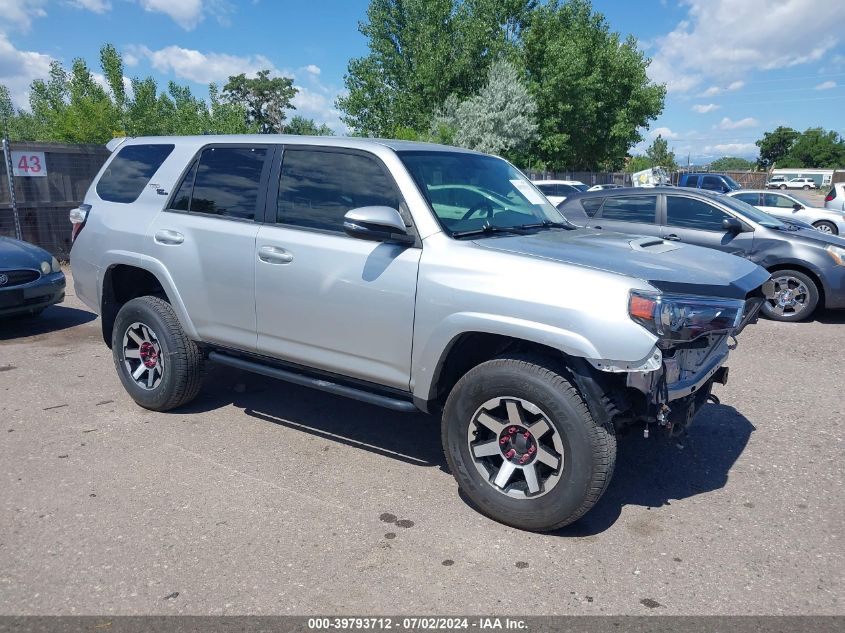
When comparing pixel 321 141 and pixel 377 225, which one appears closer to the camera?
pixel 377 225

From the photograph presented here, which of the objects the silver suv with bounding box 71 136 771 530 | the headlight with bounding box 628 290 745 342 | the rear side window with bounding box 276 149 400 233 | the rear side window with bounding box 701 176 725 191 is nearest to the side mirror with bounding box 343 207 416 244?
the silver suv with bounding box 71 136 771 530

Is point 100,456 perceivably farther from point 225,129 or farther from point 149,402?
point 225,129

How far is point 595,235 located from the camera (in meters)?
4.42

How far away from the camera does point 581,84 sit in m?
36.7

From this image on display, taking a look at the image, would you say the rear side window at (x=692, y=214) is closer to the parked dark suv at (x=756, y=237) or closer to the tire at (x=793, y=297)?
the parked dark suv at (x=756, y=237)

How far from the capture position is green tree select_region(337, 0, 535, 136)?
3881 centimetres

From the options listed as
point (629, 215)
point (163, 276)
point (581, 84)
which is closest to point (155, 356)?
point (163, 276)

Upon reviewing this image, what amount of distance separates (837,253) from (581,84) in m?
30.7

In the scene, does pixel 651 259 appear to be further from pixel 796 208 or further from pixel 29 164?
pixel 796 208

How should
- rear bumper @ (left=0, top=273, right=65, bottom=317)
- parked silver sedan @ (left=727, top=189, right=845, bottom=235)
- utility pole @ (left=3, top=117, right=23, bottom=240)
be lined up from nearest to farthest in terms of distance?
rear bumper @ (left=0, top=273, right=65, bottom=317) → utility pole @ (left=3, top=117, right=23, bottom=240) → parked silver sedan @ (left=727, top=189, right=845, bottom=235)

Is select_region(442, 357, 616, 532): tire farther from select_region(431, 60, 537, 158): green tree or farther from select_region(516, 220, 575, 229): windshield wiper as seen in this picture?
select_region(431, 60, 537, 158): green tree

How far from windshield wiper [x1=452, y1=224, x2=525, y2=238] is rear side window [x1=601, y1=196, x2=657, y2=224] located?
540 centimetres

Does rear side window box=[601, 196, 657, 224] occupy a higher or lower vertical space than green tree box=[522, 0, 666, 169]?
lower

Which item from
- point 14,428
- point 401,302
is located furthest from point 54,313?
point 401,302
